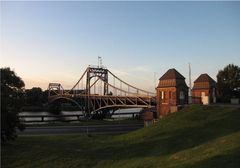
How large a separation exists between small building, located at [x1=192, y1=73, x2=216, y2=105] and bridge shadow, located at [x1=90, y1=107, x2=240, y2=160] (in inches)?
635

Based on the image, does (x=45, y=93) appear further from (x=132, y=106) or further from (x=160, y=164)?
(x=160, y=164)

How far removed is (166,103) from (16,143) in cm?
1944

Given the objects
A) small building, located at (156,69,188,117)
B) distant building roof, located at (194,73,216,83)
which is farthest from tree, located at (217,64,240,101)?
small building, located at (156,69,188,117)

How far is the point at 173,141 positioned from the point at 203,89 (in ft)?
76.7

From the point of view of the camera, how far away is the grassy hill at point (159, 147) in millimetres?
20266

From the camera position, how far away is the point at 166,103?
45.5 m

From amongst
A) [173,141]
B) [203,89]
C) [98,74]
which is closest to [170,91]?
[203,89]

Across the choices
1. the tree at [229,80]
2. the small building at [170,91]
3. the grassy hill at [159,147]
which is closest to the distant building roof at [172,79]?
the small building at [170,91]

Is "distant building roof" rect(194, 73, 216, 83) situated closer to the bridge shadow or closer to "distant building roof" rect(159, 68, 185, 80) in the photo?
"distant building roof" rect(159, 68, 185, 80)

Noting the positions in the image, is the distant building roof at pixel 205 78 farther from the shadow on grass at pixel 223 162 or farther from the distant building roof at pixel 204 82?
the shadow on grass at pixel 223 162

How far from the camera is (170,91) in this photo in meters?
45.4

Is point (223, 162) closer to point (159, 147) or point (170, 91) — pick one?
point (159, 147)

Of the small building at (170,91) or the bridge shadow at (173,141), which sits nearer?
the bridge shadow at (173,141)

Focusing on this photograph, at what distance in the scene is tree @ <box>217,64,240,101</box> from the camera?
60.2m
